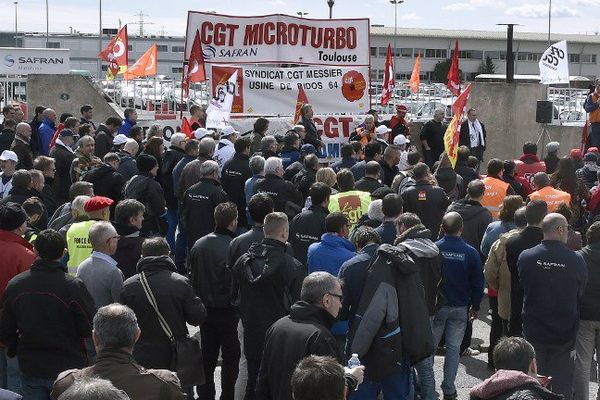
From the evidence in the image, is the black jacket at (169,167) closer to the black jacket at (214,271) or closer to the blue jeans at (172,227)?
the blue jeans at (172,227)

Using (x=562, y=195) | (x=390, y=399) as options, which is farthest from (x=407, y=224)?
(x=562, y=195)

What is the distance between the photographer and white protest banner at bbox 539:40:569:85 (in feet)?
68.9

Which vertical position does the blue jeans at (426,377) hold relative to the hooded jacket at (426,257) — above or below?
below

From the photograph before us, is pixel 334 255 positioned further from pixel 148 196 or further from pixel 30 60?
pixel 30 60

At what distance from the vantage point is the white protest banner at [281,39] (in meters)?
19.2

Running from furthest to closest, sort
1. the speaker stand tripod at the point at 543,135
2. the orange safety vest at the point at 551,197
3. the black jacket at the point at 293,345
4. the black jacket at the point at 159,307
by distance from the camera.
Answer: the speaker stand tripod at the point at 543,135, the orange safety vest at the point at 551,197, the black jacket at the point at 159,307, the black jacket at the point at 293,345

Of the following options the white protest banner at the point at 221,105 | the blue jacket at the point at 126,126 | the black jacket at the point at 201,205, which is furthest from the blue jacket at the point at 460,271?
the blue jacket at the point at 126,126

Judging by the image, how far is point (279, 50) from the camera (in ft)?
64.6

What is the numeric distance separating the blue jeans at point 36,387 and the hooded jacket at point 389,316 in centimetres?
211

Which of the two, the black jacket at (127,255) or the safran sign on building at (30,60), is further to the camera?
the safran sign on building at (30,60)

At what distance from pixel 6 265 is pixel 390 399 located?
300 centimetres

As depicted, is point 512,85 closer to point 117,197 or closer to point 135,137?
point 135,137

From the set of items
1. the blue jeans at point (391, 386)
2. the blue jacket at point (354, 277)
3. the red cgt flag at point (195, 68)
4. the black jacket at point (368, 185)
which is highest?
the red cgt flag at point (195, 68)

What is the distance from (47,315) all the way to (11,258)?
1.09 m
